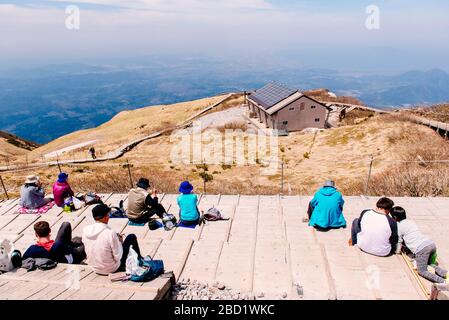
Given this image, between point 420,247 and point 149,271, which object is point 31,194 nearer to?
point 149,271

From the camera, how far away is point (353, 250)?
8.12 metres

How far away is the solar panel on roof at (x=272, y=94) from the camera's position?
38.9m

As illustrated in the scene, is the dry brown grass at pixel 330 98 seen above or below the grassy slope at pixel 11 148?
above

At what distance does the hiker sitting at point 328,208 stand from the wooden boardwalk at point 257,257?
0.24 m

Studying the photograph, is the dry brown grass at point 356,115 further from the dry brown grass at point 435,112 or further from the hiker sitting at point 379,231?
the hiker sitting at point 379,231

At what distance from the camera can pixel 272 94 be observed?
42062 mm

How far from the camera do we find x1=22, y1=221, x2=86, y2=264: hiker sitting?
671 cm

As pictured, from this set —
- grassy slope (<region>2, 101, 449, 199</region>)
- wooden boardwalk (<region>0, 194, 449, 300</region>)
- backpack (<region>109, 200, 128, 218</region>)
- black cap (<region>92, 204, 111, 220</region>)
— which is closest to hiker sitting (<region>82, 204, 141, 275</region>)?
black cap (<region>92, 204, 111, 220</region>)

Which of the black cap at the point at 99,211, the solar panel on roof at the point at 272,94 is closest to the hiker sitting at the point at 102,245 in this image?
the black cap at the point at 99,211

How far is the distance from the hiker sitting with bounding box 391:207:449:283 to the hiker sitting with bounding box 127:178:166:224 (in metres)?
6.24

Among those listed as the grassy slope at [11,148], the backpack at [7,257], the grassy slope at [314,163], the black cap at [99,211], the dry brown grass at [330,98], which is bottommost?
the grassy slope at [11,148]
